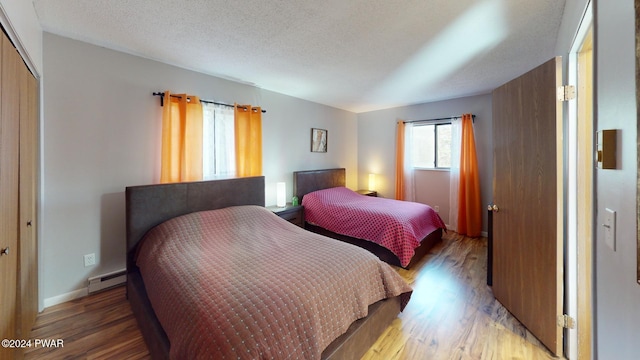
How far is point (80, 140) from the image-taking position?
2.13 metres

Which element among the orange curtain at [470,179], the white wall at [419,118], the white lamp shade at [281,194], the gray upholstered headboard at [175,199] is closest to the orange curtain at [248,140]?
the gray upholstered headboard at [175,199]

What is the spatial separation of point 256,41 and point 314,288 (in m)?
2.10

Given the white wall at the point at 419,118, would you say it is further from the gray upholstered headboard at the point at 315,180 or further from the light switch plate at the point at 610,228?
the light switch plate at the point at 610,228

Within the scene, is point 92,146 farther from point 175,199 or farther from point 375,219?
point 375,219

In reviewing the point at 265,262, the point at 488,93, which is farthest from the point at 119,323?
the point at 488,93

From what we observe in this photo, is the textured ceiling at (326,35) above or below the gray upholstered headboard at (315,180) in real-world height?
above

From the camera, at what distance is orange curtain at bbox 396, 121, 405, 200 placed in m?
4.58

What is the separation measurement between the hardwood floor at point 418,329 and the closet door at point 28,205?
8.9 inches

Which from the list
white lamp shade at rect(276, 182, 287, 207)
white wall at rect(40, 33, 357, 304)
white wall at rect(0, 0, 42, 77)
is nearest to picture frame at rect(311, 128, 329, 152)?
white lamp shade at rect(276, 182, 287, 207)

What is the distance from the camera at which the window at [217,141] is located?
2883 millimetres

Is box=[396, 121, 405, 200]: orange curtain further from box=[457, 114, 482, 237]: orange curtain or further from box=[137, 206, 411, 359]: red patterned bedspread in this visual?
box=[137, 206, 411, 359]: red patterned bedspread

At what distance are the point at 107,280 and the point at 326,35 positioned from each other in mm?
3107

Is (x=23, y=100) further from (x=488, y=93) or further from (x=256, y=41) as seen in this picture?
(x=488, y=93)

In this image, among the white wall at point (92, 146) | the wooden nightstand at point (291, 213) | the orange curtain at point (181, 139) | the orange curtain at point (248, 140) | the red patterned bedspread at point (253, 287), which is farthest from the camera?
the wooden nightstand at point (291, 213)
